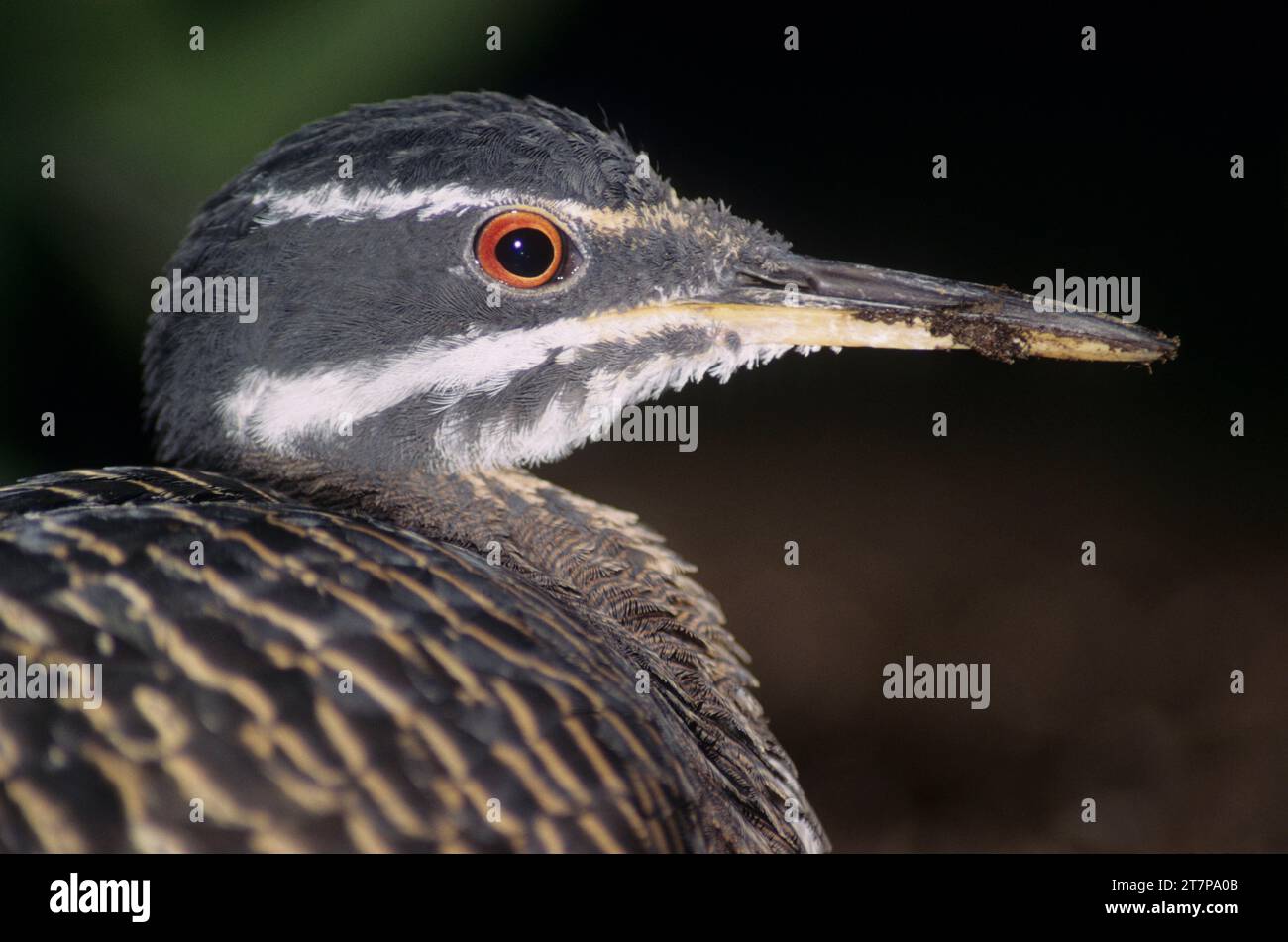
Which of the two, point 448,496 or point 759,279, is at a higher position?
point 759,279

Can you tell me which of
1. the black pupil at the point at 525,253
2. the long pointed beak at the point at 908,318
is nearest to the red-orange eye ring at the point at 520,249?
the black pupil at the point at 525,253

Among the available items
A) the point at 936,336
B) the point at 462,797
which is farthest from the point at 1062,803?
the point at 462,797

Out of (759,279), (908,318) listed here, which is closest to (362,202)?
(759,279)

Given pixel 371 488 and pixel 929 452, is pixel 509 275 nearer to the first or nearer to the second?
pixel 371 488

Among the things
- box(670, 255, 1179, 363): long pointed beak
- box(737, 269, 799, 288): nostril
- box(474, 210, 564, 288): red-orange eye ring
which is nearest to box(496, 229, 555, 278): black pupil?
box(474, 210, 564, 288): red-orange eye ring

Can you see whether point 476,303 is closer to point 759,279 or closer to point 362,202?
point 362,202

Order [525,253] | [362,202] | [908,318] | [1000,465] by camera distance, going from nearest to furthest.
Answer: [362,202], [525,253], [908,318], [1000,465]

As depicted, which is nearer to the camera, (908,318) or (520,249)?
(520,249)

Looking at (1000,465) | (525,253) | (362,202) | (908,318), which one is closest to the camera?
(362,202)
